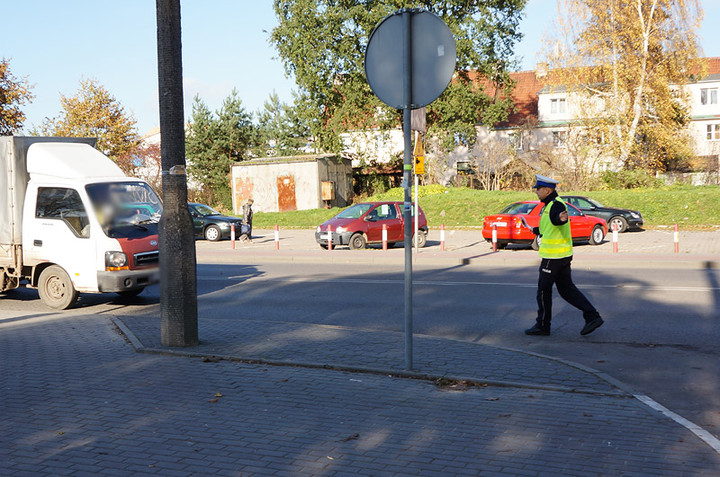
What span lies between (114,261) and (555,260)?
6772 millimetres

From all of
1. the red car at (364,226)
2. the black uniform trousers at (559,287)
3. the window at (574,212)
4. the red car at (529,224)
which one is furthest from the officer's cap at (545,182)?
the window at (574,212)

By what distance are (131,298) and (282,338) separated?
5.64 m

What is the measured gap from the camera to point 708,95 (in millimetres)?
57719

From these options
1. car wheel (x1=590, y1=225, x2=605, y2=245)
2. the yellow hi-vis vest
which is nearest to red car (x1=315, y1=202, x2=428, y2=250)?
car wheel (x1=590, y1=225, x2=605, y2=245)

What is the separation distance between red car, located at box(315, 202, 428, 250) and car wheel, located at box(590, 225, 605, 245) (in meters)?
5.34

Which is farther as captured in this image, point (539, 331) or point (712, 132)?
point (712, 132)

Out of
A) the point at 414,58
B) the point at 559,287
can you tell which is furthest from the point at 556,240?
the point at 414,58

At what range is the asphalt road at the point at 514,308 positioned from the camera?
709cm

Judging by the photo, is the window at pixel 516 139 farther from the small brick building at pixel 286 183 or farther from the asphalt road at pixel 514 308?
the asphalt road at pixel 514 308

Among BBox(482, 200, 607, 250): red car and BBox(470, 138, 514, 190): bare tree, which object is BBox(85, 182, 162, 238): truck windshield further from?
BBox(470, 138, 514, 190): bare tree

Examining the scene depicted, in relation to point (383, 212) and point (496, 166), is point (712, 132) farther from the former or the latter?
point (383, 212)

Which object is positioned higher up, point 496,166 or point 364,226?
point 496,166

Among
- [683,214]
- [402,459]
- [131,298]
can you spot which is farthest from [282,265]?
[683,214]

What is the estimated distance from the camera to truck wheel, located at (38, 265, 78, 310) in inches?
456
